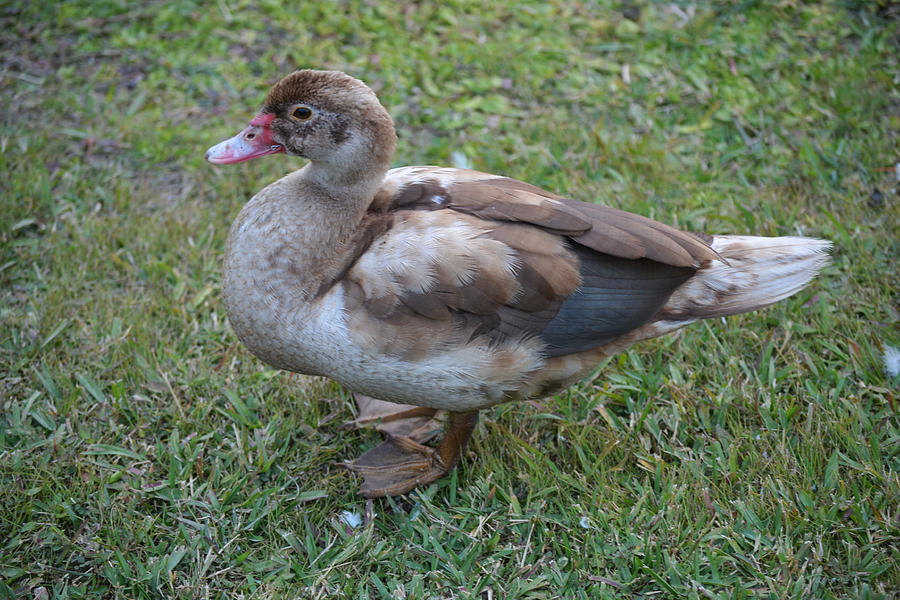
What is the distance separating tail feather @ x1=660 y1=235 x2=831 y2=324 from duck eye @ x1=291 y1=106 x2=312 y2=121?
147cm

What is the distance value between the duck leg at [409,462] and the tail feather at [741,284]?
0.90 meters

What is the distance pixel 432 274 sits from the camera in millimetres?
2670

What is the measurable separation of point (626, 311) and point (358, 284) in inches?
37.4

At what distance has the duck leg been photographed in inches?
121

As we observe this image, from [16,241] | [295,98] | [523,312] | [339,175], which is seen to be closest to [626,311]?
[523,312]

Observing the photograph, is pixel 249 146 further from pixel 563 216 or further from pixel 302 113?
pixel 563 216

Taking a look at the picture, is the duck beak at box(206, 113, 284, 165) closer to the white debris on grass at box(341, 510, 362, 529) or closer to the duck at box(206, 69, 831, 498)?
the duck at box(206, 69, 831, 498)

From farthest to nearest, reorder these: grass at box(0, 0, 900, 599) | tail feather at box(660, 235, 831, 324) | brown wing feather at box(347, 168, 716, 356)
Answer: tail feather at box(660, 235, 831, 324), grass at box(0, 0, 900, 599), brown wing feather at box(347, 168, 716, 356)

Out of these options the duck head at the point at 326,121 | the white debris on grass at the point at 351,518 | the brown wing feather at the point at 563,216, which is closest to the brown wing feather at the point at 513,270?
the brown wing feather at the point at 563,216

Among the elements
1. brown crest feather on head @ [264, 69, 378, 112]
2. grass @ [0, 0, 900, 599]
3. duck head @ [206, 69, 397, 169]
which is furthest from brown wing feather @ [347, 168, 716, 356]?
grass @ [0, 0, 900, 599]

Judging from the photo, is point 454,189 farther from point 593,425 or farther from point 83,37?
point 83,37

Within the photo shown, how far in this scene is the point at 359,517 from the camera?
302cm

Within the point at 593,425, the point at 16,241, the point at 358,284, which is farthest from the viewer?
the point at 16,241

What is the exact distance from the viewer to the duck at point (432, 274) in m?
2.69
